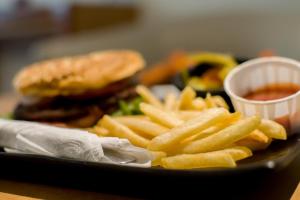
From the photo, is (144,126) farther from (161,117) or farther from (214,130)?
→ (214,130)

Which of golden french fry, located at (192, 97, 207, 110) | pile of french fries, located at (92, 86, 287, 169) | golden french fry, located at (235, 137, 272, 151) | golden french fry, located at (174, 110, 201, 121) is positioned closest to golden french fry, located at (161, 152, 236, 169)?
pile of french fries, located at (92, 86, 287, 169)

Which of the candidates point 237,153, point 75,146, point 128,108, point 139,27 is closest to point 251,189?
point 237,153

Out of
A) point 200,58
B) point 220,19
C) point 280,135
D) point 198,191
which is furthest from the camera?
point 220,19

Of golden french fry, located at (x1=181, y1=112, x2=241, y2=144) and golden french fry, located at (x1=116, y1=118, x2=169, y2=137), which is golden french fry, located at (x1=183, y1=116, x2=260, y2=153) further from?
golden french fry, located at (x1=116, y1=118, x2=169, y2=137)

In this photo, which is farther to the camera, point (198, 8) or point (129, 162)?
point (198, 8)

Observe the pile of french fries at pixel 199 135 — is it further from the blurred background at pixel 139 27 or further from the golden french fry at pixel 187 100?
the blurred background at pixel 139 27

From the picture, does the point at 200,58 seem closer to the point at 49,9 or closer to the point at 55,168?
the point at 55,168

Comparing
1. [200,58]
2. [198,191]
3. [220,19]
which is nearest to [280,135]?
[198,191]
